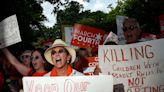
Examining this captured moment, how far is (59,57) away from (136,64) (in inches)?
37.3

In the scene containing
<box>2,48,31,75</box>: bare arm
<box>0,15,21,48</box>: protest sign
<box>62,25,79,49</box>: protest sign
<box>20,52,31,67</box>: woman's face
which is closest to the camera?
<box>0,15,21,48</box>: protest sign

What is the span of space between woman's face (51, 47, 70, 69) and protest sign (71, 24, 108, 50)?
2045 mm

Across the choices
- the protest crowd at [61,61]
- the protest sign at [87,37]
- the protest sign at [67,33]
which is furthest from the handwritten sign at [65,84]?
the protest sign at [67,33]

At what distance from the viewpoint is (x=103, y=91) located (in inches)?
215

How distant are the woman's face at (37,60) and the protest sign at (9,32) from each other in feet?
1.83

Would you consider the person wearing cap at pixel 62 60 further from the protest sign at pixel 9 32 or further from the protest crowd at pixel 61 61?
the protest sign at pixel 9 32

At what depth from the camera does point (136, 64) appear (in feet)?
20.6

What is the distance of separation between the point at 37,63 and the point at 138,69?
50.7 inches

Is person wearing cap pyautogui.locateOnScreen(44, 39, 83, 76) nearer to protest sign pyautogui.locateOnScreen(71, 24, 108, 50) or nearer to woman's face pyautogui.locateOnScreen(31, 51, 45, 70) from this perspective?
woman's face pyautogui.locateOnScreen(31, 51, 45, 70)

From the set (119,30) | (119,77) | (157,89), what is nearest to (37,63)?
(119,77)

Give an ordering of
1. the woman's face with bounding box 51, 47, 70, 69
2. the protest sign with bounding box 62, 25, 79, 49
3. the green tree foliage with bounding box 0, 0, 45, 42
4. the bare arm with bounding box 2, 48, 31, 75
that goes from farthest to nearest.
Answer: the green tree foliage with bounding box 0, 0, 45, 42, the protest sign with bounding box 62, 25, 79, 49, the bare arm with bounding box 2, 48, 31, 75, the woman's face with bounding box 51, 47, 70, 69

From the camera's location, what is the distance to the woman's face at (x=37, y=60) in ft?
21.8

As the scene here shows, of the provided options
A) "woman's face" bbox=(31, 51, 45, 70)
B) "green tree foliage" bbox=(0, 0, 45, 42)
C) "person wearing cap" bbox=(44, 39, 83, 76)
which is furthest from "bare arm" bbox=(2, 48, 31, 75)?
"green tree foliage" bbox=(0, 0, 45, 42)

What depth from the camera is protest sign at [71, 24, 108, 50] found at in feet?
26.8
